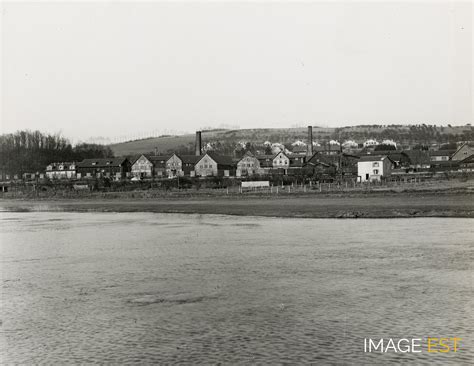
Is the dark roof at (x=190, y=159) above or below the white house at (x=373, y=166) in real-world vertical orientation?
above

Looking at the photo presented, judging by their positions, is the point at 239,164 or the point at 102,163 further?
the point at 102,163

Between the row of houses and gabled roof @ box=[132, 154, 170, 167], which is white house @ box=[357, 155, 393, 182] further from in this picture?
gabled roof @ box=[132, 154, 170, 167]

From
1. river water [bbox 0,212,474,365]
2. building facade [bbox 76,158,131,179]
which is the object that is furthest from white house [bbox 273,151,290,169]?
river water [bbox 0,212,474,365]

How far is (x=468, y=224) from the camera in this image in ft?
117

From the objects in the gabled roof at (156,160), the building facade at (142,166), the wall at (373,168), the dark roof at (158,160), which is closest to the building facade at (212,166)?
the building facade at (142,166)

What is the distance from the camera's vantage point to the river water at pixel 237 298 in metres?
12.2

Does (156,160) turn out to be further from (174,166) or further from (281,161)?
(281,161)

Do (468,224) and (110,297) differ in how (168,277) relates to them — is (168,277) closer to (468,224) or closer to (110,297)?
(110,297)

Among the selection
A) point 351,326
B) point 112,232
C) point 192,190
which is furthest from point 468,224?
point 192,190

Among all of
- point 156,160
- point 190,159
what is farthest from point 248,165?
point 156,160

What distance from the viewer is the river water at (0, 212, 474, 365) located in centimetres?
1223

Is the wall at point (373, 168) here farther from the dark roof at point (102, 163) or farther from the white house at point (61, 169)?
the white house at point (61, 169)

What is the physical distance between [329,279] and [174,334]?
7.46m

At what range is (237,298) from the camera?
1684cm
